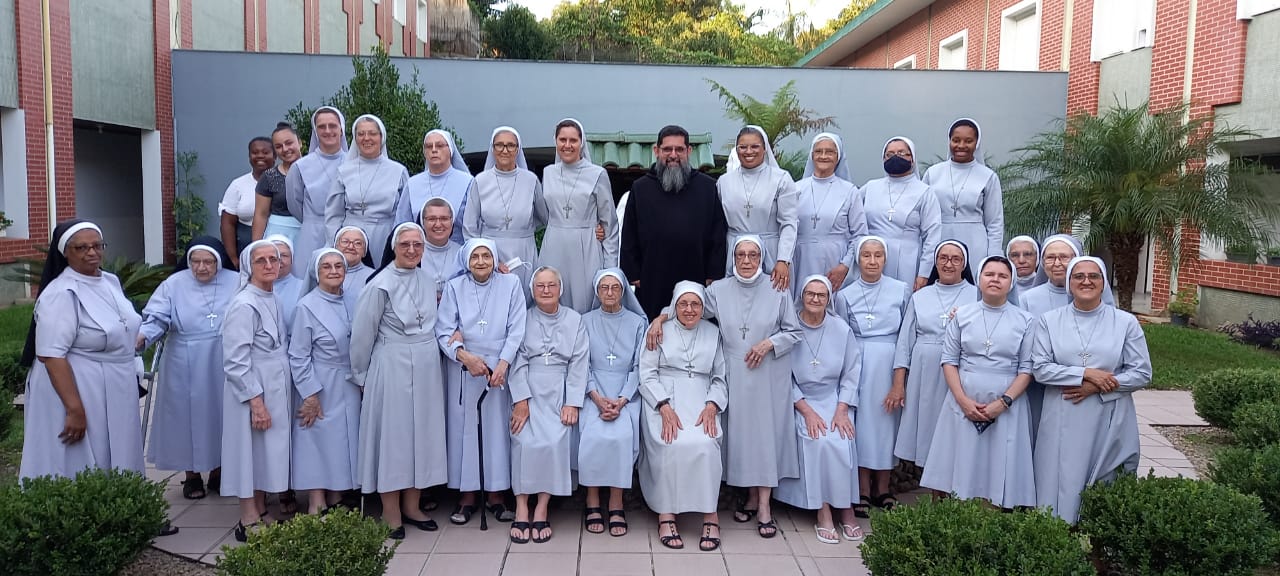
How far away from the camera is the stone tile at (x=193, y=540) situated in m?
4.63

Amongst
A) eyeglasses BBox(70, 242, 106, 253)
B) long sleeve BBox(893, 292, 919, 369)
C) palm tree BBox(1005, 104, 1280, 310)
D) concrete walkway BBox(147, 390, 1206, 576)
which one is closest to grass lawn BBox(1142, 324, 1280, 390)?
palm tree BBox(1005, 104, 1280, 310)

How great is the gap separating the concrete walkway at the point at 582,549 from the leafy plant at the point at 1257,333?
8592 millimetres

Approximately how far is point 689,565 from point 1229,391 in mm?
5264

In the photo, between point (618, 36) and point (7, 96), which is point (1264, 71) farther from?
point (618, 36)

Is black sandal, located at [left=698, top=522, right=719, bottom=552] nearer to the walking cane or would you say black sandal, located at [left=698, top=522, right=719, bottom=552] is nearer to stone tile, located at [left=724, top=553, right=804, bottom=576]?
stone tile, located at [left=724, top=553, right=804, bottom=576]

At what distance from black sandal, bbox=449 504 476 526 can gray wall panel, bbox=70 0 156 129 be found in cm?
1092

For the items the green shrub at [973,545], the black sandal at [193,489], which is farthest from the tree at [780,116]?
the green shrub at [973,545]

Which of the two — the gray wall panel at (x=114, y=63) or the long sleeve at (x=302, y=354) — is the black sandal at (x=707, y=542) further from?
the gray wall panel at (x=114, y=63)

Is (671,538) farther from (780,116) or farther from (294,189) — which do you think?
(780,116)

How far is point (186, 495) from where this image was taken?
543 cm

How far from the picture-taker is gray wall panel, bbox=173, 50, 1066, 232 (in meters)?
13.4

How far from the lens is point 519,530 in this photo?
479 centimetres

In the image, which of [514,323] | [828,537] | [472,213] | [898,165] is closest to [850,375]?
[828,537]

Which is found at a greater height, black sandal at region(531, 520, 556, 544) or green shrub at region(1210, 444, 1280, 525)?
green shrub at region(1210, 444, 1280, 525)
